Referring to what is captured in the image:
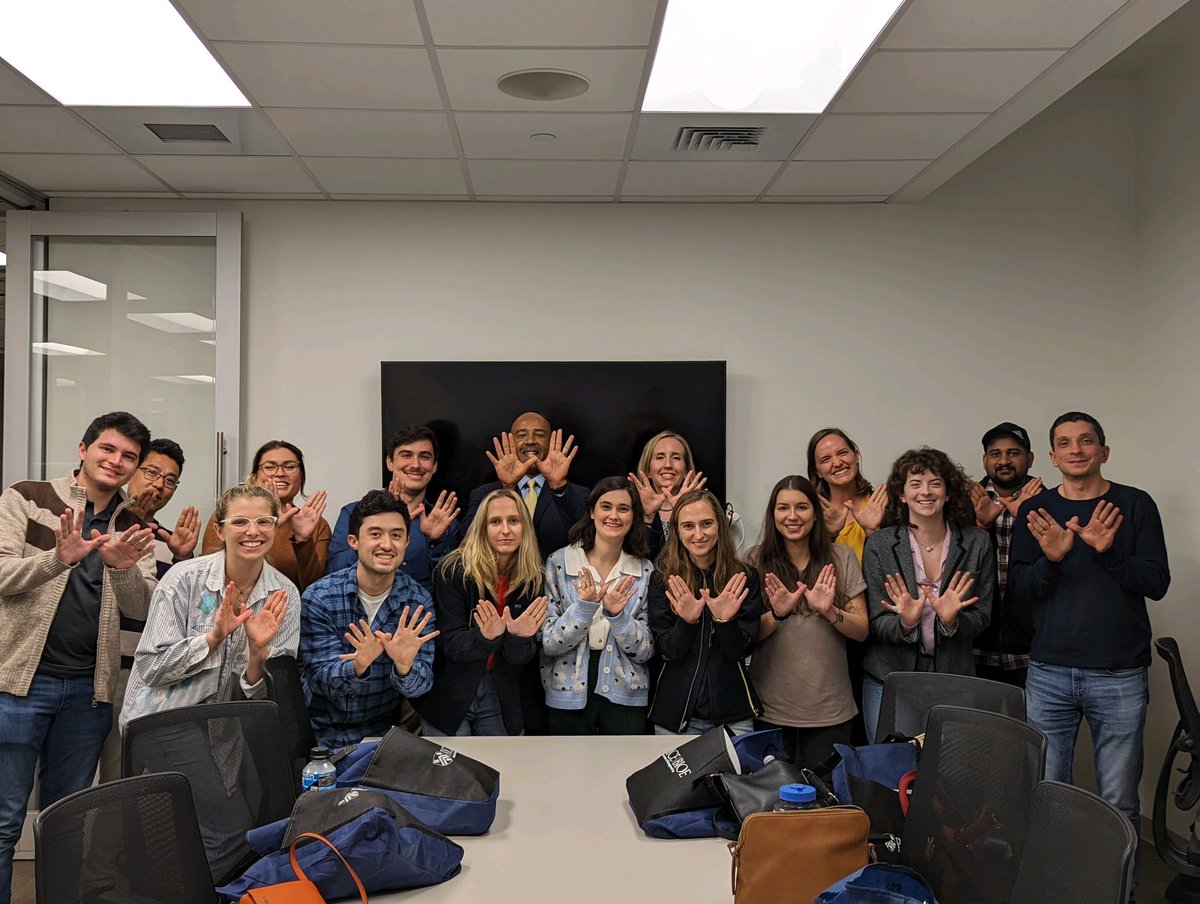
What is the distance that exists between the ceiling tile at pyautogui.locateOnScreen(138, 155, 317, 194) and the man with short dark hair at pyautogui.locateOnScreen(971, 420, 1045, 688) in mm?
3507

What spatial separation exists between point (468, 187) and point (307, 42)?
1.72 m

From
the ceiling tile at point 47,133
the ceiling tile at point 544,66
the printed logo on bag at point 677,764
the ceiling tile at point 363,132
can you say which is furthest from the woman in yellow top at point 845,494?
the ceiling tile at point 47,133

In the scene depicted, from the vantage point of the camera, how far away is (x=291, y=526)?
4332 mm

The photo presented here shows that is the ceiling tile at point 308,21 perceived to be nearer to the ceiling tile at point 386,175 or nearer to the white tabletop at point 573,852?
the ceiling tile at point 386,175

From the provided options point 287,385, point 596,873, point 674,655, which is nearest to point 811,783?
point 596,873

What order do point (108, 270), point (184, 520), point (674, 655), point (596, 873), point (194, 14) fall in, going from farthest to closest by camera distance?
point (108, 270), point (184, 520), point (674, 655), point (194, 14), point (596, 873)

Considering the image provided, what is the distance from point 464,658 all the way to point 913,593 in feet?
5.80

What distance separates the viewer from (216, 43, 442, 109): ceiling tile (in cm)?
335

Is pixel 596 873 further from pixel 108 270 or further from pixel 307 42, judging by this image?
pixel 108 270

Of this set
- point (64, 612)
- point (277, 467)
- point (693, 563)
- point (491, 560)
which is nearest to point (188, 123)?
point (277, 467)

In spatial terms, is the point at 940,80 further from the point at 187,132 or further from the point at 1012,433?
the point at 187,132

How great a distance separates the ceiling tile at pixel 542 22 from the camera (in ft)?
9.91

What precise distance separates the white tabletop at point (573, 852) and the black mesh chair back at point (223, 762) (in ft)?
1.58

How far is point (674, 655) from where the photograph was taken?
3555mm
